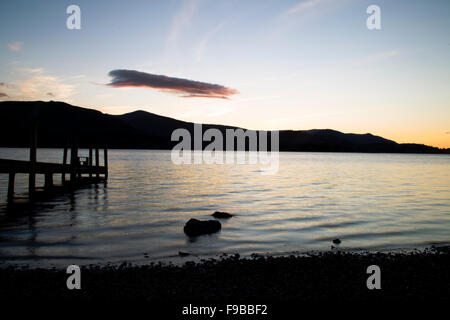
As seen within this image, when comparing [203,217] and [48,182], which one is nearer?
[203,217]

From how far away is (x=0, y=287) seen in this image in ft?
26.2

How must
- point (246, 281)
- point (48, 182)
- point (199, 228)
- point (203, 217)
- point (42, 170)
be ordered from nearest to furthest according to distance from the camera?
point (246, 281) → point (199, 228) → point (203, 217) → point (42, 170) → point (48, 182)

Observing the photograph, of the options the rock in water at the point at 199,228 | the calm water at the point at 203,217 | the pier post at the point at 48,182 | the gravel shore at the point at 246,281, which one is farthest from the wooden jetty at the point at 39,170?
the gravel shore at the point at 246,281

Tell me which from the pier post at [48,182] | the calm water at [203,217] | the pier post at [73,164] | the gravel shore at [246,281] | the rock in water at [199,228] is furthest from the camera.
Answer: the pier post at [73,164]

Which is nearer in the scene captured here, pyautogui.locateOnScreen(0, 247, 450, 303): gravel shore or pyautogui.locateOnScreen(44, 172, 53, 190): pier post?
pyautogui.locateOnScreen(0, 247, 450, 303): gravel shore

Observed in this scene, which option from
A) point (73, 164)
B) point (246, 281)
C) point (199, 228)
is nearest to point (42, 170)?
point (73, 164)

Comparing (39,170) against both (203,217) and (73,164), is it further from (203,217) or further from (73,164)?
(203,217)

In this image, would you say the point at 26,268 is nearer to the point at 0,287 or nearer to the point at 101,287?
the point at 0,287

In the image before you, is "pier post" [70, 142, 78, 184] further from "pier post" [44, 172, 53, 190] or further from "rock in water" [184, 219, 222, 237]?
"rock in water" [184, 219, 222, 237]

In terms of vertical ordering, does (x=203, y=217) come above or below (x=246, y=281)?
below

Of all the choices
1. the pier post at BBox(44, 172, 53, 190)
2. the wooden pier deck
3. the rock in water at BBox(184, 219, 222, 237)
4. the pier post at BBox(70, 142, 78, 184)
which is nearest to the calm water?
the rock in water at BBox(184, 219, 222, 237)

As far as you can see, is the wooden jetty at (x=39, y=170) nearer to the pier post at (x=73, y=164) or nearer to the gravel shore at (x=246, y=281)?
the pier post at (x=73, y=164)
